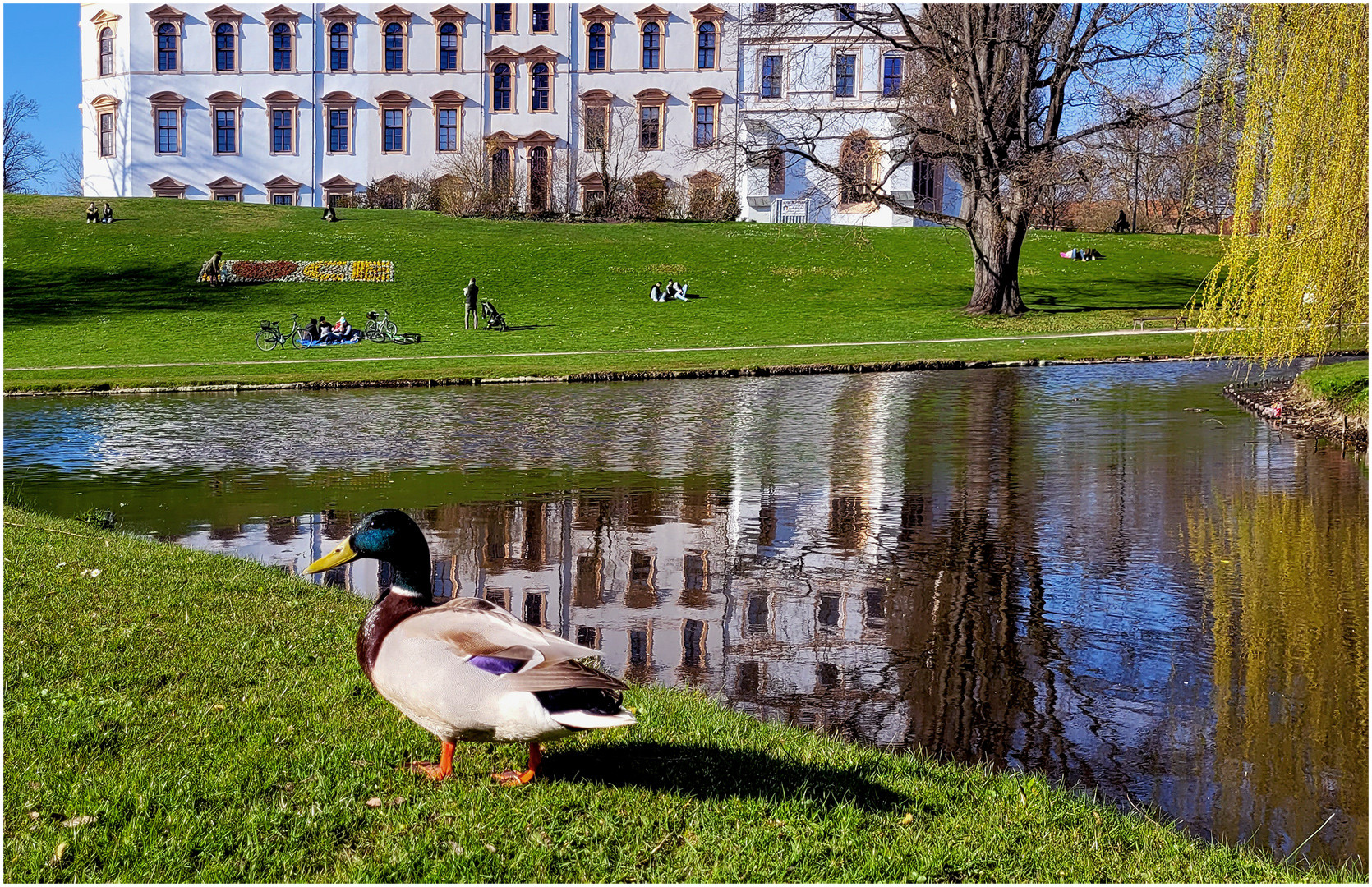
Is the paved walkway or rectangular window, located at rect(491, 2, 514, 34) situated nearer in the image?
the paved walkway

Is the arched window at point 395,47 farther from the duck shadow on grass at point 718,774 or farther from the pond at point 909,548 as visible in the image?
the duck shadow on grass at point 718,774

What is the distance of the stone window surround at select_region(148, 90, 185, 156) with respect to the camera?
237 ft

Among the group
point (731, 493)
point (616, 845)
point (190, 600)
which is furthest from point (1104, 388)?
point (616, 845)

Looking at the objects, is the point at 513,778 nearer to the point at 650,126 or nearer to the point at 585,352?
the point at 585,352

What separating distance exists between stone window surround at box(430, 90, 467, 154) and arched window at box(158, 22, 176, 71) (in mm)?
15529

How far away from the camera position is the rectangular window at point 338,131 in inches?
2825

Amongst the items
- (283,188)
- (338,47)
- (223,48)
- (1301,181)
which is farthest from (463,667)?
(223,48)

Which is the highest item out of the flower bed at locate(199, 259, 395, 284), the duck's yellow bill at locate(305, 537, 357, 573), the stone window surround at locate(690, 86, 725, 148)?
the stone window surround at locate(690, 86, 725, 148)

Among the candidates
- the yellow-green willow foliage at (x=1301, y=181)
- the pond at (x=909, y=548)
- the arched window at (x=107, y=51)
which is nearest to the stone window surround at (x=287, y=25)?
the arched window at (x=107, y=51)

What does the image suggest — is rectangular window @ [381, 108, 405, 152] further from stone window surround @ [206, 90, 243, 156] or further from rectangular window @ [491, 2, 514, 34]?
stone window surround @ [206, 90, 243, 156]

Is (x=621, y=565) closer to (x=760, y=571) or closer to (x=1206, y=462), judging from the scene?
(x=760, y=571)

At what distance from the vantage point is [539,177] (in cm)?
7106

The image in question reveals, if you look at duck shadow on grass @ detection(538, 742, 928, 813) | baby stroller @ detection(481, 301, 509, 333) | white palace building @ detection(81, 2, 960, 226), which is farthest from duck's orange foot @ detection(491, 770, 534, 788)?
white palace building @ detection(81, 2, 960, 226)

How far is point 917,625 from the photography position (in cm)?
842
